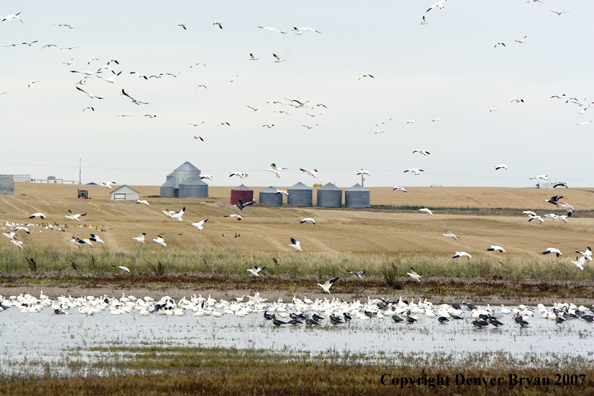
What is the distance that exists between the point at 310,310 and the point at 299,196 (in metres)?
84.0

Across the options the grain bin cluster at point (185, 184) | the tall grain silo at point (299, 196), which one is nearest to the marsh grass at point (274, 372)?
the tall grain silo at point (299, 196)

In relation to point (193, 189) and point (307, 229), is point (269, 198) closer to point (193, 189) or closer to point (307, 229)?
point (193, 189)

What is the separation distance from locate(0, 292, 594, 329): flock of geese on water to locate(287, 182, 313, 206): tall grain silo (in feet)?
272

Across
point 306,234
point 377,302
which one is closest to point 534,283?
point 377,302

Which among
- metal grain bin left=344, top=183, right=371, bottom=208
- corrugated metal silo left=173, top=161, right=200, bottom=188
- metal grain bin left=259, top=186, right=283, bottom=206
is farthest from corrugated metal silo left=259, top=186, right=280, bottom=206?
corrugated metal silo left=173, top=161, right=200, bottom=188

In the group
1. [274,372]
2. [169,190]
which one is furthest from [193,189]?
[274,372]

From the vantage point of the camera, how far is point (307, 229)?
69.6 m

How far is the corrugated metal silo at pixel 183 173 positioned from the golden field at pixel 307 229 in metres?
33.3

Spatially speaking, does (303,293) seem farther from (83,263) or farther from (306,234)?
(306,234)

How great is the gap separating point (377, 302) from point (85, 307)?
1059 cm

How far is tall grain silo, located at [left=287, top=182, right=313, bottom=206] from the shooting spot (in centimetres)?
11088

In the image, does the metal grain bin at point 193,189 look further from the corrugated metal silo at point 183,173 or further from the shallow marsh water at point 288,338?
the shallow marsh water at point 288,338

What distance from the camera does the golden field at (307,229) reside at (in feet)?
175

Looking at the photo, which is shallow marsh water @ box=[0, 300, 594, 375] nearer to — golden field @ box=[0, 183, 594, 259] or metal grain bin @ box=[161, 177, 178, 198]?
golden field @ box=[0, 183, 594, 259]
